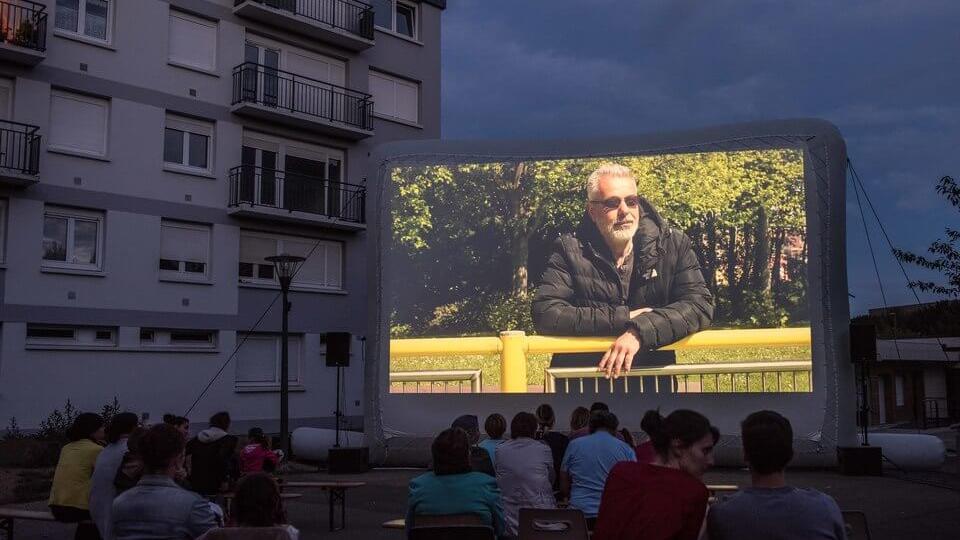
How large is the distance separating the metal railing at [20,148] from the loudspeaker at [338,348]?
24.2ft

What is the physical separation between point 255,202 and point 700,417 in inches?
819

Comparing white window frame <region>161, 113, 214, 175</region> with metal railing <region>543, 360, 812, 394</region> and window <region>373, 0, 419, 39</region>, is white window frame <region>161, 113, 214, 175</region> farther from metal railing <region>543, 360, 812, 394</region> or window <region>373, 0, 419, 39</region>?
metal railing <region>543, 360, 812, 394</region>

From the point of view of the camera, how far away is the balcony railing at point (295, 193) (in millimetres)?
23156

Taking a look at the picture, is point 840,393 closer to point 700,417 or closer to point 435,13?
point 700,417

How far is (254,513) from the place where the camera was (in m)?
3.66

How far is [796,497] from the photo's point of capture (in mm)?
3188

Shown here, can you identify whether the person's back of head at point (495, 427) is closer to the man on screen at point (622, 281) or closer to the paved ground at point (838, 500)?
the paved ground at point (838, 500)

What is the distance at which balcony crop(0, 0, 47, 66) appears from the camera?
1909 cm

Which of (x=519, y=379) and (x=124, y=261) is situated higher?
(x=124, y=261)

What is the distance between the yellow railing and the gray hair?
2.55 metres

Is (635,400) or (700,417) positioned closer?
(700,417)

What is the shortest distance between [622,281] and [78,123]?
12394mm

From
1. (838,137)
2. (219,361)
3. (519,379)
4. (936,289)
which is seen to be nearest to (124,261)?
(219,361)

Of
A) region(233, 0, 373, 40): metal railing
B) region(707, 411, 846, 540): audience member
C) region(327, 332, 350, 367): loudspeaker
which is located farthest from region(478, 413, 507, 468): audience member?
region(233, 0, 373, 40): metal railing
